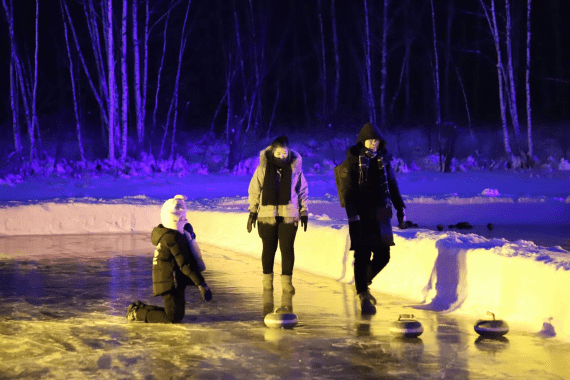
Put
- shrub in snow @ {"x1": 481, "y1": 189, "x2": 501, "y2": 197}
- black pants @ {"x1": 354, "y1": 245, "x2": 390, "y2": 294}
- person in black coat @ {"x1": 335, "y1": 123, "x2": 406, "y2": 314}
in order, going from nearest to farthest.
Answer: person in black coat @ {"x1": 335, "y1": 123, "x2": 406, "y2": 314}, black pants @ {"x1": 354, "y1": 245, "x2": 390, "y2": 294}, shrub in snow @ {"x1": 481, "y1": 189, "x2": 501, "y2": 197}

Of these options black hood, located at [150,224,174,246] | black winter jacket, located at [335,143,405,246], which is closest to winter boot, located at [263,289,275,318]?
black winter jacket, located at [335,143,405,246]

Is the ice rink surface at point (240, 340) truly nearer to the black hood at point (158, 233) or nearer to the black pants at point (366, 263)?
the black pants at point (366, 263)

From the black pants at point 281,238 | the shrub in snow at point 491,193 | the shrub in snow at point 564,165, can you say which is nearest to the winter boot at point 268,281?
the black pants at point 281,238

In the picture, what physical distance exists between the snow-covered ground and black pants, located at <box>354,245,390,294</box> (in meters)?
0.68

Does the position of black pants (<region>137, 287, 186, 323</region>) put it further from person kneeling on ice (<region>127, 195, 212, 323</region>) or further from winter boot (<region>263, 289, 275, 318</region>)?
winter boot (<region>263, 289, 275, 318</region>)

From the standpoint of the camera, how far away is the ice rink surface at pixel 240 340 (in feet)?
18.9

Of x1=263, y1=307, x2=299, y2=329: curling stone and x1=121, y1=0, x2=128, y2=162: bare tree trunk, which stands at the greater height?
x1=121, y1=0, x2=128, y2=162: bare tree trunk

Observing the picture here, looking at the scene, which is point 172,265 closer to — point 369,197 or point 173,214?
point 173,214

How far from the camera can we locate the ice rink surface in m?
5.76

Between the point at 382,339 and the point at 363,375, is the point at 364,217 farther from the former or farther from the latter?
the point at 363,375

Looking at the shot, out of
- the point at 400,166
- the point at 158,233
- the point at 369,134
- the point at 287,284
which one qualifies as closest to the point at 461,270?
the point at 369,134

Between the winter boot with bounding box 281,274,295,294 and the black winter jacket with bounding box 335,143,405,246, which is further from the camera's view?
the winter boot with bounding box 281,274,295,294

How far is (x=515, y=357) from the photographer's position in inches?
242

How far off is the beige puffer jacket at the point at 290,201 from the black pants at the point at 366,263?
794 millimetres
